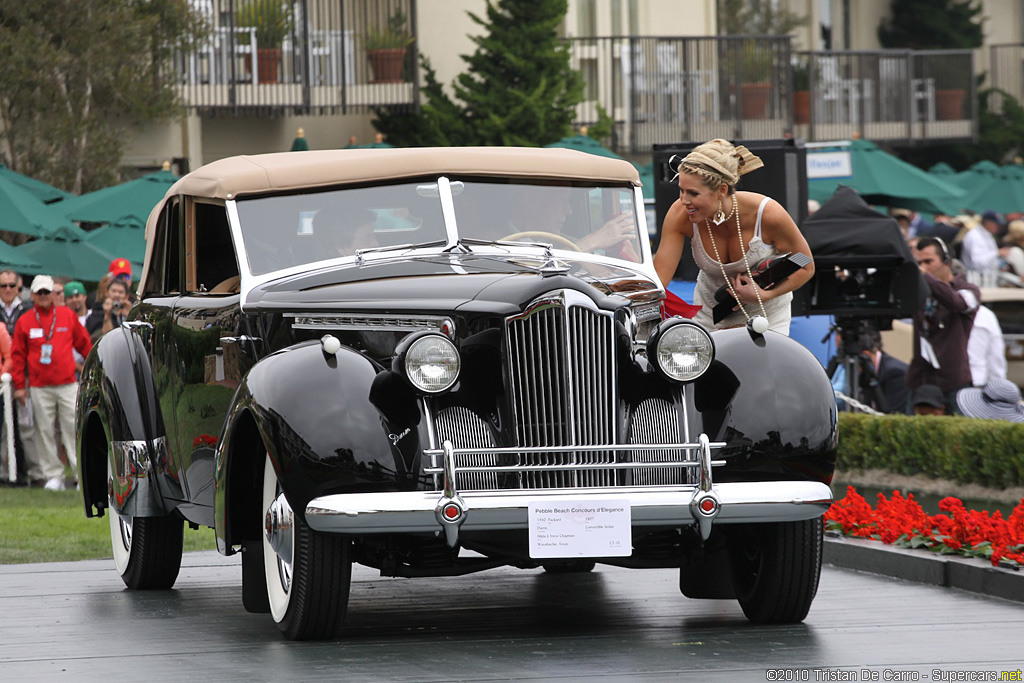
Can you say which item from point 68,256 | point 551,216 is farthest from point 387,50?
point 551,216

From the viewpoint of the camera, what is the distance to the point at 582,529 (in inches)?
256

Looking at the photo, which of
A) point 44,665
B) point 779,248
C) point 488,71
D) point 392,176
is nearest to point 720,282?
point 779,248

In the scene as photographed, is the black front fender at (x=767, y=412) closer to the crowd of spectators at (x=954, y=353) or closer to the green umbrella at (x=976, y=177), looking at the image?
the crowd of spectators at (x=954, y=353)

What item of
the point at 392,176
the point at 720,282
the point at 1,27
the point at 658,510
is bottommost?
the point at 658,510

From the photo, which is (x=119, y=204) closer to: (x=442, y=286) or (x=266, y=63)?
(x=266, y=63)

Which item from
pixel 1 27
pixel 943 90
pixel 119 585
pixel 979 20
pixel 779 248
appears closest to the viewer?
pixel 779 248

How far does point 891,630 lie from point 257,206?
3.36m

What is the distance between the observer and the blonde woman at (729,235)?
8.35m

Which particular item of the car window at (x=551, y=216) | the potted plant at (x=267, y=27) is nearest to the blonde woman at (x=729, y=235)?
the car window at (x=551, y=216)

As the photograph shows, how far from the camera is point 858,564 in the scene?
9.58 metres

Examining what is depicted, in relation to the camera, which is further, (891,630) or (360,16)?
(360,16)

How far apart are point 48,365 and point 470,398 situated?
1015cm

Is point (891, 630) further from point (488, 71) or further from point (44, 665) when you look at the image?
point (488, 71)

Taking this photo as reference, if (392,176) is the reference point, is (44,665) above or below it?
below
